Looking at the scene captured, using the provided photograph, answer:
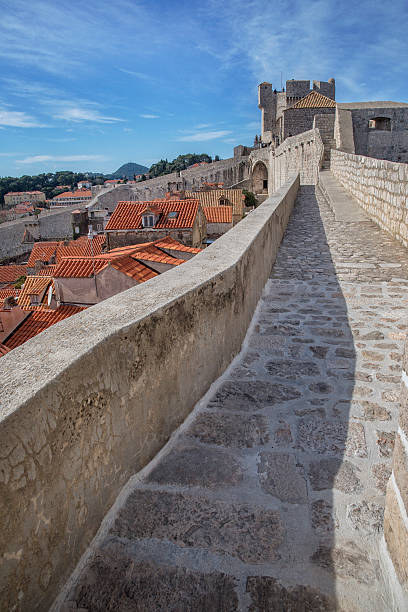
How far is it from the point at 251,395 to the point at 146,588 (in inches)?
54.0

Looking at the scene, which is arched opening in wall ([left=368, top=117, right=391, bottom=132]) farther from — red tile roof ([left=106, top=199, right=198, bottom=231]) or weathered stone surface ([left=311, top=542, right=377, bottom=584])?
weathered stone surface ([left=311, top=542, right=377, bottom=584])

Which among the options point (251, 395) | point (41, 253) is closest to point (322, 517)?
point (251, 395)

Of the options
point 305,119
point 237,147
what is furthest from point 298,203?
point 237,147

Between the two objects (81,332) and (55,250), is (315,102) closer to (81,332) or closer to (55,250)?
(55,250)

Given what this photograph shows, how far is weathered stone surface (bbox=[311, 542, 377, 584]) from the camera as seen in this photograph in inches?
56.4

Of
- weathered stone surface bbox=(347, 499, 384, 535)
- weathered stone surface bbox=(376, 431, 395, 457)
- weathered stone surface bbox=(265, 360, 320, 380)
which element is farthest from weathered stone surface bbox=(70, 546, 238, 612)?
weathered stone surface bbox=(265, 360, 320, 380)

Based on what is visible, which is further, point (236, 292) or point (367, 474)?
point (236, 292)

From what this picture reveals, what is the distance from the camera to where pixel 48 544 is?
1.27 meters

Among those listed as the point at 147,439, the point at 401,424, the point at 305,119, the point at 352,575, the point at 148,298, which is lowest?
the point at 352,575

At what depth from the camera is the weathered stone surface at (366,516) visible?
1.63 meters

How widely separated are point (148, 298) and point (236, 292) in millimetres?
1061

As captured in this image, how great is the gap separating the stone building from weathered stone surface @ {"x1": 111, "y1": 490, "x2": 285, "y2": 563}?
57.5 feet

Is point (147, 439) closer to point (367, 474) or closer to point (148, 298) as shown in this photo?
point (148, 298)

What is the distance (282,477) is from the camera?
1.94 meters
